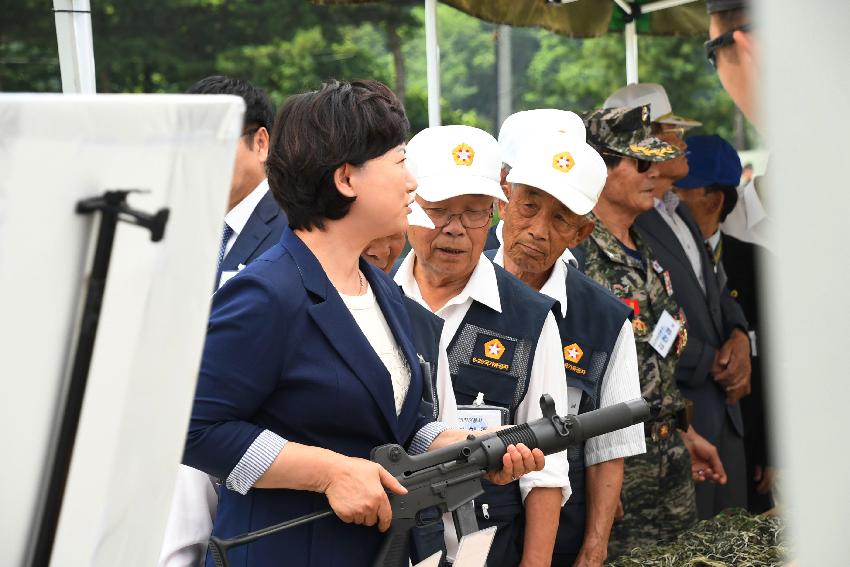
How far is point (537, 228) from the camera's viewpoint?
3.20 meters

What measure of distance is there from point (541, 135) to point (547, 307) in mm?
641

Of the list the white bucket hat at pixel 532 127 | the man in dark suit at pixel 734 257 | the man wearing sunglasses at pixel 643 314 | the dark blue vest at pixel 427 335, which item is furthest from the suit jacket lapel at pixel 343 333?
the man in dark suit at pixel 734 257

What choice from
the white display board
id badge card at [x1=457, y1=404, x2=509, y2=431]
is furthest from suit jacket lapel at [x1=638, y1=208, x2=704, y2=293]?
the white display board

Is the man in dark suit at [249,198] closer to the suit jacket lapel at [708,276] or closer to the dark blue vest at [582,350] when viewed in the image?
Answer: the dark blue vest at [582,350]

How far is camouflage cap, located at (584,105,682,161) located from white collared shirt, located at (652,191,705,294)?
68 cm

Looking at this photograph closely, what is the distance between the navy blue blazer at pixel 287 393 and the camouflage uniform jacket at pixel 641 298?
6.20 ft

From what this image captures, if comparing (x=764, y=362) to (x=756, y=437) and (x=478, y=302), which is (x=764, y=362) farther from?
(x=478, y=302)

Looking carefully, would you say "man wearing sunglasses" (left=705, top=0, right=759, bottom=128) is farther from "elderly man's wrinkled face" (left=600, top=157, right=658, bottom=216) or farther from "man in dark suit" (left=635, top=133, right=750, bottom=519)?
"man in dark suit" (left=635, top=133, right=750, bottom=519)

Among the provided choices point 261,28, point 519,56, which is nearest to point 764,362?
point 261,28

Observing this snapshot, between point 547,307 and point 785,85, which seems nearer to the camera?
point 785,85

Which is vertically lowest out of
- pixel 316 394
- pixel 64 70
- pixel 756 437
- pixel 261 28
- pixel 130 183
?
pixel 756 437

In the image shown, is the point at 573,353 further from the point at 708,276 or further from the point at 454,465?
the point at 708,276

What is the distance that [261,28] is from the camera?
2281 cm

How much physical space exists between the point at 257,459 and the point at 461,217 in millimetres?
1202
